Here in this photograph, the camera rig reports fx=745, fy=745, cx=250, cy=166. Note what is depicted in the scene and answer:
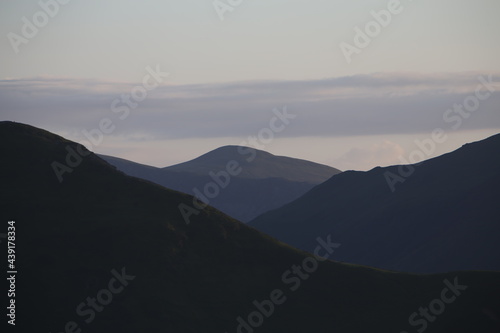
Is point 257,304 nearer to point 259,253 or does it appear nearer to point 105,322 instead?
point 259,253

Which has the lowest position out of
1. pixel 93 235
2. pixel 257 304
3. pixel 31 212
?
pixel 257 304

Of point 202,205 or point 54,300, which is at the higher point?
point 202,205

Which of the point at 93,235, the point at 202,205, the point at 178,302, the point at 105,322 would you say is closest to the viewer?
the point at 105,322

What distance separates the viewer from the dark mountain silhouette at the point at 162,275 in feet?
373

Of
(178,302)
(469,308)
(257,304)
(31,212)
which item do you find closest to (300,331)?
(257,304)

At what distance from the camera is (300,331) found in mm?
115312

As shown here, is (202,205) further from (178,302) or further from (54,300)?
(54,300)

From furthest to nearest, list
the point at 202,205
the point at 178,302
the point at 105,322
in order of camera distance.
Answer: the point at 202,205 → the point at 178,302 → the point at 105,322

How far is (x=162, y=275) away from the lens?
404 ft

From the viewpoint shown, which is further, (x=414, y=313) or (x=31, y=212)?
(x=31, y=212)

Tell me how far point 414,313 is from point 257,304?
84.2ft

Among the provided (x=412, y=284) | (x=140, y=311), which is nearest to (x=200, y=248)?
(x=140, y=311)

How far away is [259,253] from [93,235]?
29.7 meters

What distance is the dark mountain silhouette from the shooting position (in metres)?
114
